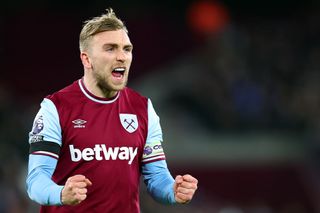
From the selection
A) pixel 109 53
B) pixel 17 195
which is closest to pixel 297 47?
pixel 17 195

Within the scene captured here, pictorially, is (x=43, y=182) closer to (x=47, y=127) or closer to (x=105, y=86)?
(x=47, y=127)

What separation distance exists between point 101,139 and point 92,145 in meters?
0.07

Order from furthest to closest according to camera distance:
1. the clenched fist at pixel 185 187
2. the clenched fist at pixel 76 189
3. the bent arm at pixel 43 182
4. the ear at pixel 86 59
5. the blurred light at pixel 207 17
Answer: the blurred light at pixel 207 17 → the ear at pixel 86 59 → the clenched fist at pixel 185 187 → the bent arm at pixel 43 182 → the clenched fist at pixel 76 189

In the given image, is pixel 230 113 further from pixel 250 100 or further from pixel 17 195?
pixel 17 195

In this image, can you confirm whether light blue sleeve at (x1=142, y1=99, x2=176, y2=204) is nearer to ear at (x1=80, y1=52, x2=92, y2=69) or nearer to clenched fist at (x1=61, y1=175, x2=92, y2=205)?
ear at (x1=80, y1=52, x2=92, y2=69)

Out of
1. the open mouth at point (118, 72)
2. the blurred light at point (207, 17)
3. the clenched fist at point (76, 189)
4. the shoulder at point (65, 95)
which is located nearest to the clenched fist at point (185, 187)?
the clenched fist at point (76, 189)

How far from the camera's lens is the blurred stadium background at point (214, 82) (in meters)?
15.4

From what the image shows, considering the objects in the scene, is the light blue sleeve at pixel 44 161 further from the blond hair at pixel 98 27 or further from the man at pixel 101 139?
the blond hair at pixel 98 27

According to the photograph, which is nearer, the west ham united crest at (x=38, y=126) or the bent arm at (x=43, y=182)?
the bent arm at (x=43, y=182)

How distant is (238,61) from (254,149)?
7.57 feet

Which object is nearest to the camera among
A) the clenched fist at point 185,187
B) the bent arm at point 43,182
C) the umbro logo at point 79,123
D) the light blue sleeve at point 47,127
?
the bent arm at point 43,182

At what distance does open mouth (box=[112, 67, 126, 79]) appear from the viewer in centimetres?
512

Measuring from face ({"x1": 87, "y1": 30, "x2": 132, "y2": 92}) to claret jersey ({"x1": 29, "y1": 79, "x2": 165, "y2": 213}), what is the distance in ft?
0.59

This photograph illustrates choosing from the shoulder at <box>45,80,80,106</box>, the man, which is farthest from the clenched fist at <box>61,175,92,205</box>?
the shoulder at <box>45,80,80,106</box>
